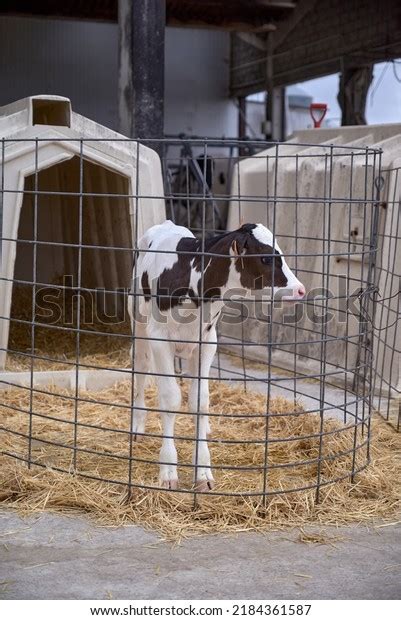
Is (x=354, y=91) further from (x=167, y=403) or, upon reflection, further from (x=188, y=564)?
(x=188, y=564)

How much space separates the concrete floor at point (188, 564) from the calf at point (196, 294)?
543 mm

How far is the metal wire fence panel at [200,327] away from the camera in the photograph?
15.5 feet

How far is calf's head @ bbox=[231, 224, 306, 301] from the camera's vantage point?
14.7 feet

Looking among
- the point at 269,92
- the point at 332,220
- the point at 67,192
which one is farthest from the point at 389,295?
the point at 269,92

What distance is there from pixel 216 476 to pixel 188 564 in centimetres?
115

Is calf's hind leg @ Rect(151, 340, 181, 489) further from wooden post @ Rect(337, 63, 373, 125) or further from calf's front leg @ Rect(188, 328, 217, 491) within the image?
wooden post @ Rect(337, 63, 373, 125)

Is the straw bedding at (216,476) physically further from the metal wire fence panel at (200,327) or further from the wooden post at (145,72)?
the wooden post at (145,72)

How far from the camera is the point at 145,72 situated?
1069 cm

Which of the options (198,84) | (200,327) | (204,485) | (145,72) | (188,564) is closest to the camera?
(188,564)

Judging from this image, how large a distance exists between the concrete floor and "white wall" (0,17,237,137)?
50.5 ft

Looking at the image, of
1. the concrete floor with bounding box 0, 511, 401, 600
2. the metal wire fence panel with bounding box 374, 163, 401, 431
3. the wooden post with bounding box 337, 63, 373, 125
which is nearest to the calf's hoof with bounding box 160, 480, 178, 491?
the concrete floor with bounding box 0, 511, 401, 600

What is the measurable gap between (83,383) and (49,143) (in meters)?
1.79
